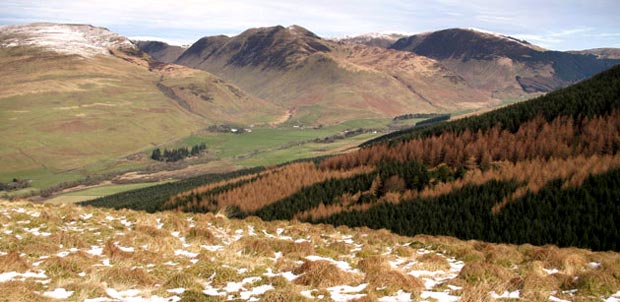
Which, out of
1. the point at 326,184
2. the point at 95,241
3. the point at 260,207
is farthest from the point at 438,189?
the point at 95,241

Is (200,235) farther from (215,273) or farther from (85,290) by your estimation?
(85,290)

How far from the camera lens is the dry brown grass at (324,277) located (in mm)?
20734

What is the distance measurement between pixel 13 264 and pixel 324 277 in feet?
50.3

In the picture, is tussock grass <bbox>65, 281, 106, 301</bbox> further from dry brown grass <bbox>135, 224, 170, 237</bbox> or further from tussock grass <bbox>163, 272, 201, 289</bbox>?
dry brown grass <bbox>135, 224, 170, 237</bbox>

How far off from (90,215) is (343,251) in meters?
23.8

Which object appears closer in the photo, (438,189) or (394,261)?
(394,261)

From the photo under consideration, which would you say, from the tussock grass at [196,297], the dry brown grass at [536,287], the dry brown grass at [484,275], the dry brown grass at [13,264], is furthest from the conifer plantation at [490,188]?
the tussock grass at [196,297]

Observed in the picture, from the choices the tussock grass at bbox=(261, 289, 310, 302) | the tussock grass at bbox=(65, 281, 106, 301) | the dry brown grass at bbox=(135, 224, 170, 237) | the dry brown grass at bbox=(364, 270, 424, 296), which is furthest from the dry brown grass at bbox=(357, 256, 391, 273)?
the dry brown grass at bbox=(135, 224, 170, 237)

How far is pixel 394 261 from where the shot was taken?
2766 centimetres

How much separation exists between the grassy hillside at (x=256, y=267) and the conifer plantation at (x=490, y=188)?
66668 millimetres

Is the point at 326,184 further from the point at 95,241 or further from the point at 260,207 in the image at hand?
the point at 95,241

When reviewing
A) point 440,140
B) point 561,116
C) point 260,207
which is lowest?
point 260,207

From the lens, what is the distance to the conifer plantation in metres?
100

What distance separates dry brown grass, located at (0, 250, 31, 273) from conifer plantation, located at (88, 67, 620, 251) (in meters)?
77.5
